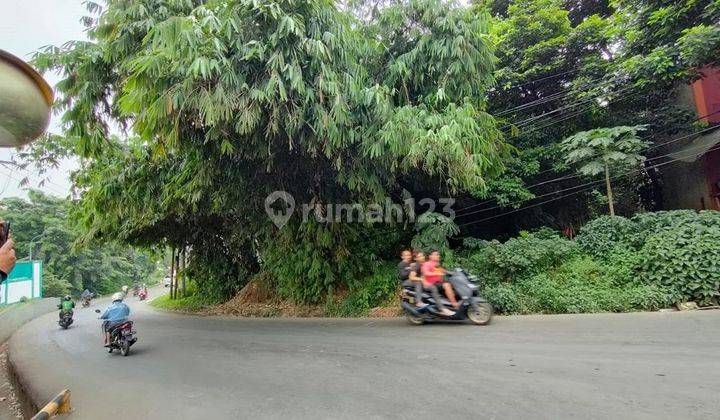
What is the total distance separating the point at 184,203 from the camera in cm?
1165

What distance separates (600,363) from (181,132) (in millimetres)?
7235

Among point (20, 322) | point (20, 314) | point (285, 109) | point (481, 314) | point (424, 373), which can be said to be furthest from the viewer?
point (20, 314)

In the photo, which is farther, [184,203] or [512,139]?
[512,139]

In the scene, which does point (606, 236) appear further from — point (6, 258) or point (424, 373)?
point (6, 258)

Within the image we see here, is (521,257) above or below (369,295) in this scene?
above

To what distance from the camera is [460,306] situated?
7.89 metres

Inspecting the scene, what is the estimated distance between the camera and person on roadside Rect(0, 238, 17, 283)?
186cm

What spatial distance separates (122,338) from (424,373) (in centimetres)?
668

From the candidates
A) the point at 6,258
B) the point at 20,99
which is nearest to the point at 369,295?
the point at 6,258

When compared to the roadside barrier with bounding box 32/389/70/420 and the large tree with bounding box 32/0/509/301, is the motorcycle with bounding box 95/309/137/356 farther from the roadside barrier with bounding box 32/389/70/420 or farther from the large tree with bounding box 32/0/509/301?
the roadside barrier with bounding box 32/389/70/420

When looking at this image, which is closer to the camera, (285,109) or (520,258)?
(285,109)

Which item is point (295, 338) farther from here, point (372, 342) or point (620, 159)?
point (620, 159)

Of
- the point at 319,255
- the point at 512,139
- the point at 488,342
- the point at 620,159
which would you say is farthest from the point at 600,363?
the point at 512,139

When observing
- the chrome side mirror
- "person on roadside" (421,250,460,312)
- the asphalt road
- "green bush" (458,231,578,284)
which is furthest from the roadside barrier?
"green bush" (458,231,578,284)
